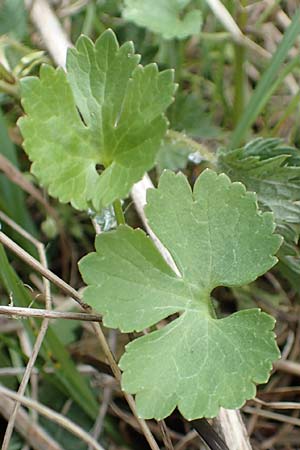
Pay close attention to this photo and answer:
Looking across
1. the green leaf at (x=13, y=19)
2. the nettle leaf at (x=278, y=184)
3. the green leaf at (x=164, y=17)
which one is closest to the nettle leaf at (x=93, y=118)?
the nettle leaf at (x=278, y=184)

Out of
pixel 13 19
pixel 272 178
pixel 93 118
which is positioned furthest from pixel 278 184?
pixel 13 19

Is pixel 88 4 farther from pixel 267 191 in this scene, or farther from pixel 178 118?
pixel 267 191

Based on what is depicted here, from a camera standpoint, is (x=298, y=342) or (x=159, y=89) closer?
(x=159, y=89)

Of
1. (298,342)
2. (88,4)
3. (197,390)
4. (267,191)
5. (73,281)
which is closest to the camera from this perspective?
(197,390)

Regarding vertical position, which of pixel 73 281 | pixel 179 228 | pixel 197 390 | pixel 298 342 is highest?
pixel 179 228

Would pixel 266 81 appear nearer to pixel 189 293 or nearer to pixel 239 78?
A: pixel 239 78

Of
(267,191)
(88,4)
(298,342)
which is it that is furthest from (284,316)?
(88,4)

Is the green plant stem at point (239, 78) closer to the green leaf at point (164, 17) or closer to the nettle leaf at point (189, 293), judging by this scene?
the green leaf at point (164, 17)

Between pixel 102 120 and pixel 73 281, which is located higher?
pixel 102 120
